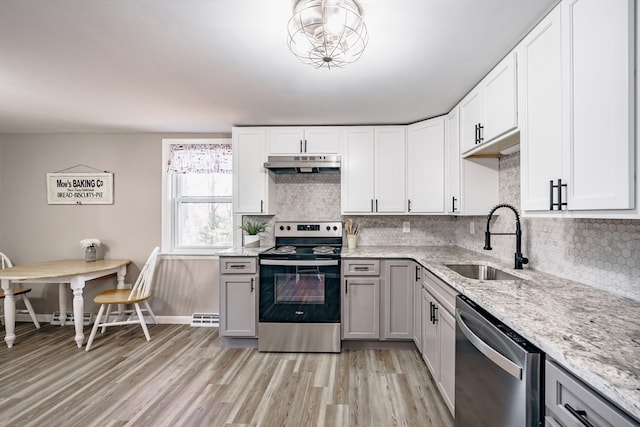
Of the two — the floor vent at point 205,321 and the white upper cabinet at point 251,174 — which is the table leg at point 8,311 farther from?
the white upper cabinet at point 251,174

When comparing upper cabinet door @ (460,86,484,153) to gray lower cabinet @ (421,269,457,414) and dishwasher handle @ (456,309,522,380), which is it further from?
dishwasher handle @ (456,309,522,380)

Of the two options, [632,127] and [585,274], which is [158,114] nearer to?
[632,127]

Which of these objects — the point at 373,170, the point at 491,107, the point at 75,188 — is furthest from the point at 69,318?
the point at 491,107

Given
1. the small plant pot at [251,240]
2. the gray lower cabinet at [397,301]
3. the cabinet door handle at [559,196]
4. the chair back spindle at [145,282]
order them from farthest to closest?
the small plant pot at [251,240] → the chair back spindle at [145,282] → the gray lower cabinet at [397,301] → the cabinet door handle at [559,196]

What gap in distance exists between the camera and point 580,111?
1.23m

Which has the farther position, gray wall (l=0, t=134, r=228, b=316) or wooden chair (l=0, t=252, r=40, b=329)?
gray wall (l=0, t=134, r=228, b=316)

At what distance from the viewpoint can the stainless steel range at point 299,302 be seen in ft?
9.43

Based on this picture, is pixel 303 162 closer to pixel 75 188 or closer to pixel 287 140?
pixel 287 140

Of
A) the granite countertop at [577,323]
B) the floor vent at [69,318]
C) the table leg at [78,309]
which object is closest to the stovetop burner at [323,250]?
the granite countertop at [577,323]

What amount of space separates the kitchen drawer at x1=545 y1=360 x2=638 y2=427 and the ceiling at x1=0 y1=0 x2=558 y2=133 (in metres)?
1.56

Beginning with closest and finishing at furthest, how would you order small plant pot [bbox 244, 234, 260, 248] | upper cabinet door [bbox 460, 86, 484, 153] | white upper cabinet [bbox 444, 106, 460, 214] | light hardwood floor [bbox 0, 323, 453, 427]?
light hardwood floor [bbox 0, 323, 453, 427] < upper cabinet door [bbox 460, 86, 484, 153] < white upper cabinet [bbox 444, 106, 460, 214] < small plant pot [bbox 244, 234, 260, 248]

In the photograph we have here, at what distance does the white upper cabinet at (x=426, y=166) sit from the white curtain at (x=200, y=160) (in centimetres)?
214

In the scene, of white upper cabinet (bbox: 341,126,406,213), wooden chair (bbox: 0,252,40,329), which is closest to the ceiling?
white upper cabinet (bbox: 341,126,406,213)

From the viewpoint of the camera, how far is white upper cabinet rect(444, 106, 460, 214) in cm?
272
